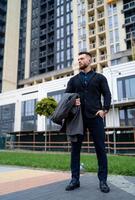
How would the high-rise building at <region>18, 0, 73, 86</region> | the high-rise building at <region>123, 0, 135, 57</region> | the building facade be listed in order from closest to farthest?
the building facade
the high-rise building at <region>123, 0, 135, 57</region>
the high-rise building at <region>18, 0, 73, 86</region>

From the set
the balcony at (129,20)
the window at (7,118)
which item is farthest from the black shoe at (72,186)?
the window at (7,118)

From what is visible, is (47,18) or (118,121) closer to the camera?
(118,121)

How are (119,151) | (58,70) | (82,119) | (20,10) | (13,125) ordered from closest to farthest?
1. (82,119)
2. (119,151)
3. (13,125)
4. (58,70)
5. (20,10)

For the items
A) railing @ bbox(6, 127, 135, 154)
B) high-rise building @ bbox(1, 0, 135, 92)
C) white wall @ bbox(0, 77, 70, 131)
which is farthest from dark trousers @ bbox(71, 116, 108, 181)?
high-rise building @ bbox(1, 0, 135, 92)

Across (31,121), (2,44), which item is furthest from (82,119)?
(2,44)

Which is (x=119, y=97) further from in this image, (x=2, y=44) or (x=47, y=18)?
(x=2, y=44)

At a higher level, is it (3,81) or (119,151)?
(3,81)

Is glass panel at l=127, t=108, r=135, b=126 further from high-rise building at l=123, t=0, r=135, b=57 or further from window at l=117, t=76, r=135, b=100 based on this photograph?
high-rise building at l=123, t=0, r=135, b=57

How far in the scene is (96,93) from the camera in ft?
11.7

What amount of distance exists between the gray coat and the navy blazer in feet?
0.35

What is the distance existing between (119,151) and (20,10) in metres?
63.0

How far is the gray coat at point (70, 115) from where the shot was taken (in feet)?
11.1

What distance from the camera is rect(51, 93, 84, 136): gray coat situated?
11.1 ft

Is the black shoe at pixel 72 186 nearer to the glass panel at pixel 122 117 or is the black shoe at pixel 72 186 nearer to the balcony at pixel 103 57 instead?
the glass panel at pixel 122 117
